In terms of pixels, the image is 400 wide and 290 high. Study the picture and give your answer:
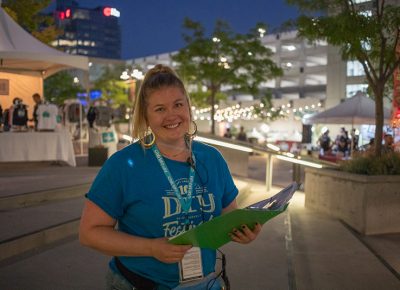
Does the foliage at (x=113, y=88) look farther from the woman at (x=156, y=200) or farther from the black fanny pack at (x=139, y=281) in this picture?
the black fanny pack at (x=139, y=281)

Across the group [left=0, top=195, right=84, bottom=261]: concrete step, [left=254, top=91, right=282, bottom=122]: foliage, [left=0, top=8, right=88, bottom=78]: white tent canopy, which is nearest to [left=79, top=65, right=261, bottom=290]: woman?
[left=0, top=195, right=84, bottom=261]: concrete step

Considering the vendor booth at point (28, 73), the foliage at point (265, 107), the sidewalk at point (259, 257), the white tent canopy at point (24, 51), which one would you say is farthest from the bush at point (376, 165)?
the foliage at point (265, 107)

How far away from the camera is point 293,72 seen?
49500mm

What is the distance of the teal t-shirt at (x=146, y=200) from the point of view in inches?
68.6

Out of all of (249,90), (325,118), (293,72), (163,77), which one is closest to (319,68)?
(293,72)

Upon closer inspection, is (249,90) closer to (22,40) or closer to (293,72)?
(22,40)

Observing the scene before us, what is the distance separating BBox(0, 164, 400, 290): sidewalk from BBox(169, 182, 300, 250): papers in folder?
2.61m

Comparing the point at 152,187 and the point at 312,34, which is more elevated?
the point at 312,34

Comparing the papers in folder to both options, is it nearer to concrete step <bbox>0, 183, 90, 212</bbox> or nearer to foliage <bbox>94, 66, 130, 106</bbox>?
concrete step <bbox>0, 183, 90, 212</bbox>

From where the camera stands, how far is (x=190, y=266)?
5.73ft

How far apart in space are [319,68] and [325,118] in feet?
97.1

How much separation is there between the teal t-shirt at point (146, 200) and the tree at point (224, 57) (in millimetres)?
20318

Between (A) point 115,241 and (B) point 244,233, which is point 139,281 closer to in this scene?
(A) point 115,241

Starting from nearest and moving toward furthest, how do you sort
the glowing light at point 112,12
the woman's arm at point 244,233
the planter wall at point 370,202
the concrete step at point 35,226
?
the woman's arm at point 244,233 → the concrete step at point 35,226 → the planter wall at point 370,202 → the glowing light at point 112,12
